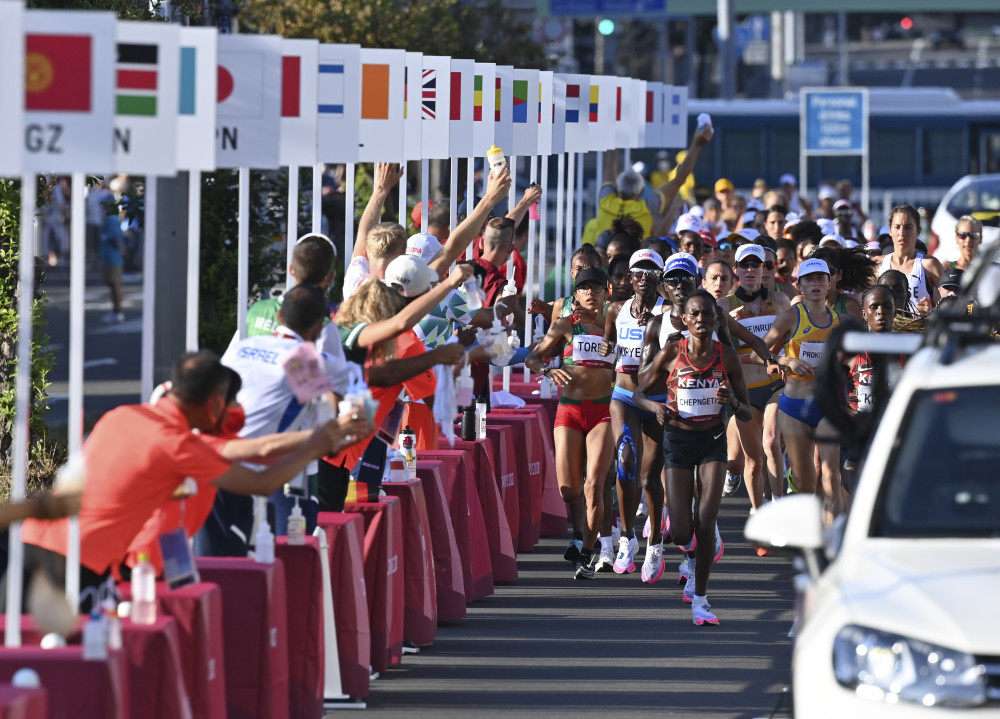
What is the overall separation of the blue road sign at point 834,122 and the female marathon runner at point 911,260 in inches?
664

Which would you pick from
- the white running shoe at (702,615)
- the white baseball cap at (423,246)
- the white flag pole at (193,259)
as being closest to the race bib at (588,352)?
the white baseball cap at (423,246)

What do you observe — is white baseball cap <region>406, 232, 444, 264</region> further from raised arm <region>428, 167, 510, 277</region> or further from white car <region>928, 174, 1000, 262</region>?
white car <region>928, 174, 1000, 262</region>

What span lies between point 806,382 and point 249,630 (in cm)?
553

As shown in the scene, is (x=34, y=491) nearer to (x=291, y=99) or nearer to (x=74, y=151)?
(x=291, y=99)

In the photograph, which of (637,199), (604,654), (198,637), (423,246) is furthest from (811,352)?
(637,199)

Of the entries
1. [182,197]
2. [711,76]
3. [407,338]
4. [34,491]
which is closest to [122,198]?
[182,197]

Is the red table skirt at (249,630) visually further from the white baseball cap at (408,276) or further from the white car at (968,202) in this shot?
the white car at (968,202)

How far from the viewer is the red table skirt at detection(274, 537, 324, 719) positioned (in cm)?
806

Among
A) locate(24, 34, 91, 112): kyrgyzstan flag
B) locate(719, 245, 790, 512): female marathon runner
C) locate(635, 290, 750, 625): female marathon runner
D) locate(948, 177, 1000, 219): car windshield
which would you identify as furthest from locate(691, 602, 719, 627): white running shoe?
locate(948, 177, 1000, 219): car windshield

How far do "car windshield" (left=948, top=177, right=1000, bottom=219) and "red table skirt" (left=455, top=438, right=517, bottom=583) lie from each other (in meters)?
23.4

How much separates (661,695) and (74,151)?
4147 mm

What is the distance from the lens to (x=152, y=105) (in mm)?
6906

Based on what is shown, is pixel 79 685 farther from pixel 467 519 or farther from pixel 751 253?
pixel 751 253

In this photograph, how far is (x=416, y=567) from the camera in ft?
32.2
